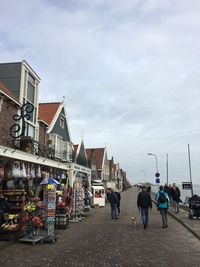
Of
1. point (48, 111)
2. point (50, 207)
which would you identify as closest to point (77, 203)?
point (50, 207)

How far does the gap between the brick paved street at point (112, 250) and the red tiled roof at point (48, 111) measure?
14.1m

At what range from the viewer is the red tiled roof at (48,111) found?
25450 millimetres

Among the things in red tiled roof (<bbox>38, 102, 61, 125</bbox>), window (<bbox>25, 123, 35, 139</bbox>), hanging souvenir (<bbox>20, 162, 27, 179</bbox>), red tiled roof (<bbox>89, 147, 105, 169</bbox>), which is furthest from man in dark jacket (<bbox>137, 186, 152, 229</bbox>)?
red tiled roof (<bbox>89, 147, 105, 169</bbox>)

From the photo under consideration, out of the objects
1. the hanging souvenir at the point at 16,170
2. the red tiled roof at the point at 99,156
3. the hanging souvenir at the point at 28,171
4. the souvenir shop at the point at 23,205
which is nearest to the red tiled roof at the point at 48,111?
the hanging souvenir at the point at 28,171

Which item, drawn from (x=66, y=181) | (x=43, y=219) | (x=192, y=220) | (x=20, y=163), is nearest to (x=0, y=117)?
(x=20, y=163)

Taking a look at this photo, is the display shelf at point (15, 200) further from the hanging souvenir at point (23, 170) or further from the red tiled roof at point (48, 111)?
the red tiled roof at point (48, 111)

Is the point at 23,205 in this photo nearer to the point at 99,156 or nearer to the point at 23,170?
the point at 23,170

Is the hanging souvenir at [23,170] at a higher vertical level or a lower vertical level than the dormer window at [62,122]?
lower

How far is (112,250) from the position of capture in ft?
29.5

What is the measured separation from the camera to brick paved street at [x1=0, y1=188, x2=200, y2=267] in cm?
775

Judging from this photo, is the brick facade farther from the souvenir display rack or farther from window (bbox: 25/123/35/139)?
the souvenir display rack

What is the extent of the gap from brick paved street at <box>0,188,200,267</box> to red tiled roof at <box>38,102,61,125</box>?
1415cm

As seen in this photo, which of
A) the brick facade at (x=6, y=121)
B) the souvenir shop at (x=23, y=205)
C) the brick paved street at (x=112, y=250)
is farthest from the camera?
the brick facade at (x=6, y=121)

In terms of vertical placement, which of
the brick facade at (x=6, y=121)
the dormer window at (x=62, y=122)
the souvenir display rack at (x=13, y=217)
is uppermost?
the dormer window at (x=62, y=122)
